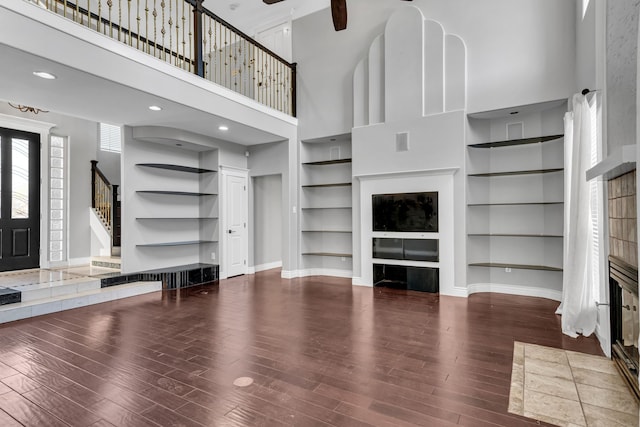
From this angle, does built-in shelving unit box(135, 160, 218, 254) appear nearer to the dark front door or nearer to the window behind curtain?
the dark front door

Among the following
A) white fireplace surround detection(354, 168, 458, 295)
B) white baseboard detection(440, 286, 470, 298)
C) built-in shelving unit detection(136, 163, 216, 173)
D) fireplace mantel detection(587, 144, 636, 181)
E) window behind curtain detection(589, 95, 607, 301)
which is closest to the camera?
fireplace mantel detection(587, 144, 636, 181)

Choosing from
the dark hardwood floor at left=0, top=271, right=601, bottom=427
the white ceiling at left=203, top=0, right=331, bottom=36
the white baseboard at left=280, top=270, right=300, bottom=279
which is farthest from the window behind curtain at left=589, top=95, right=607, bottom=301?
the white ceiling at left=203, top=0, right=331, bottom=36

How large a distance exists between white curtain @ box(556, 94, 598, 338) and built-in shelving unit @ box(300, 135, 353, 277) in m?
3.70

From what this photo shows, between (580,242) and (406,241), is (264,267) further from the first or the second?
(580,242)

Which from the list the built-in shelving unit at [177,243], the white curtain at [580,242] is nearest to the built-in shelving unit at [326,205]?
the built-in shelving unit at [177,243]

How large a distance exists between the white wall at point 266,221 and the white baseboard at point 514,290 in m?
4.33

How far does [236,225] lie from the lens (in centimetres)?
707

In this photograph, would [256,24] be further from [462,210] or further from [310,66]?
[462,210]

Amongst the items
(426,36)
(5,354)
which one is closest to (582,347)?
(426,36)

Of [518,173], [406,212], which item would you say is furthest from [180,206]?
[518,173]

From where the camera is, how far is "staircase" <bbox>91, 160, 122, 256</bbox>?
282 inches

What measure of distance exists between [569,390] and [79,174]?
8410mm

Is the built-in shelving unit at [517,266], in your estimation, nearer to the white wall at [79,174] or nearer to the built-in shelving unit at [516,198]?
the built-in shelving unit at [516,198]

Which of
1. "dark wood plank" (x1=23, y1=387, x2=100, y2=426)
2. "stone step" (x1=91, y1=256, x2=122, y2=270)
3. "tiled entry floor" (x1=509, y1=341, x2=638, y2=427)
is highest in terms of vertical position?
"stone step" (x1=91, y1=256, x2=122, y2=270)
